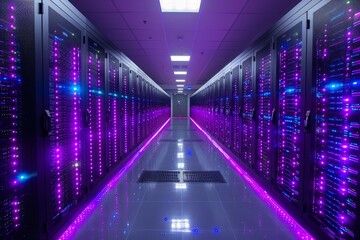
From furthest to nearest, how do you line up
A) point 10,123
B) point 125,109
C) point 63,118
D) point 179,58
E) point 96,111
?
point 179,58 < point 125,109 < point 96,111 < point 63,118 < point 10,123

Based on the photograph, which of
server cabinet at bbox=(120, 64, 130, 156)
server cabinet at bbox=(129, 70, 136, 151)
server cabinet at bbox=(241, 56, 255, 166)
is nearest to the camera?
server cabinet at bbox=(241, 56, 255, 166)

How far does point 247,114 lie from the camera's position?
4.15 meters

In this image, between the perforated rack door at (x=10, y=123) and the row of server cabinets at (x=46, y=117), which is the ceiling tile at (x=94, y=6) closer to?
the row of server cabinets at (x=46, y=117)

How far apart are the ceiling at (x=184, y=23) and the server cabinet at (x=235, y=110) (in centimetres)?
86

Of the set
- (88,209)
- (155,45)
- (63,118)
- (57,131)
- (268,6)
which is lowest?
(88,209)

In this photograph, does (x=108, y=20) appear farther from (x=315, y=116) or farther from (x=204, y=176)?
(x=315, y=116)

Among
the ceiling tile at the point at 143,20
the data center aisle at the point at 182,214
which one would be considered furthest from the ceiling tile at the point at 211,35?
the data center aisle at the point at 182,214

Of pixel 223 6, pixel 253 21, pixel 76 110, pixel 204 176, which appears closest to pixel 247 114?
pixel 204 176

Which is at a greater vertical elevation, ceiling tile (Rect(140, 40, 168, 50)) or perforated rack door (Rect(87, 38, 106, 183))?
ceiling tile (Rect(140, 40, 168, 50))

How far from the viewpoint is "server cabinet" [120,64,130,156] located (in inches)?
178

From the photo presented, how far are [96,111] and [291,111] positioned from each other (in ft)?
7.21

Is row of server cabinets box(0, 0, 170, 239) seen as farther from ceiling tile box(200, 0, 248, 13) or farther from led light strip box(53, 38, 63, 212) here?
ceiling tile box(200, 0, 248, 13)

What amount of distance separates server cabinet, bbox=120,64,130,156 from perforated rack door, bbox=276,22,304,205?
275 cm

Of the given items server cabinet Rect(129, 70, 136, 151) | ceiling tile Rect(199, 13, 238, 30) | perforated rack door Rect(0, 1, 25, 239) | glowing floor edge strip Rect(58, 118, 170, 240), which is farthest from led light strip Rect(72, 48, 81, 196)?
server cabinet Rect(129, 70, 136, 151)
